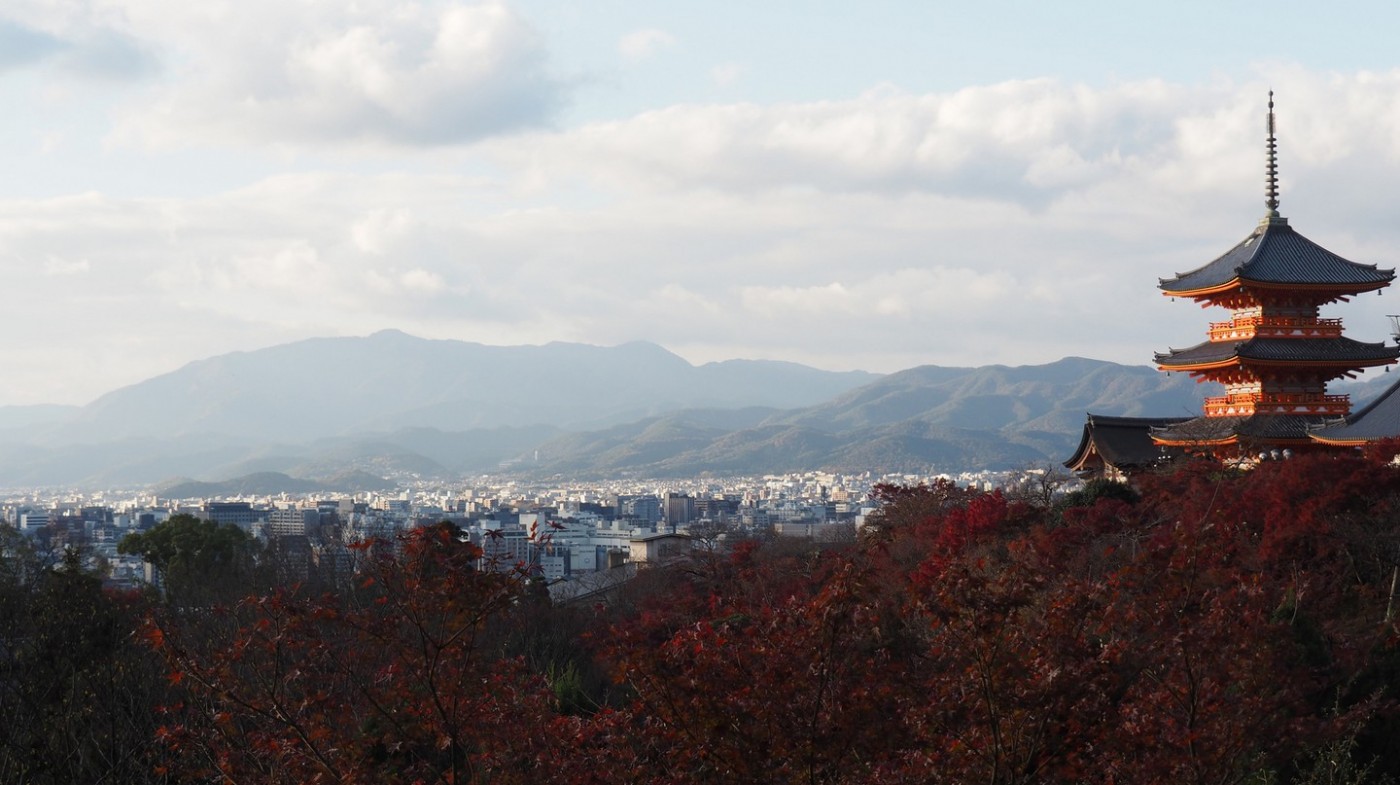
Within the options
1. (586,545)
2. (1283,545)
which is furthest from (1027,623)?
(586,545)

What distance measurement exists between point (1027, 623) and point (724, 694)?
5.31ft

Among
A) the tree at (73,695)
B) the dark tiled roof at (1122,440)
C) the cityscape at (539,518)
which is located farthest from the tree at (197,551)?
the dark tiled roof at (1122,440)

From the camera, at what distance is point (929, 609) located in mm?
6934

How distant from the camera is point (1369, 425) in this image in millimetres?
19703

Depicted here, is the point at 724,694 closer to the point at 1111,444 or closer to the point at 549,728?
the point at 549,728

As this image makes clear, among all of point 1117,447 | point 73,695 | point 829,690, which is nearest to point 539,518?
point 1117,447

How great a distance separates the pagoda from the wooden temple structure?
15 millimetres

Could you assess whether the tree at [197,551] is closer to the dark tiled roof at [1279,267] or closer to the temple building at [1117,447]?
the temple building at [1117,447]

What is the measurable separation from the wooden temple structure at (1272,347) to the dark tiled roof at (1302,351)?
15mm

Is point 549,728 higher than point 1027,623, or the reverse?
point 1027,623

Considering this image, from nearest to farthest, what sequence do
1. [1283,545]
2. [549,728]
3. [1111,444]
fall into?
[549,728], [1283,545], [1111,444]

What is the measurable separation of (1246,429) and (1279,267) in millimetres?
2585

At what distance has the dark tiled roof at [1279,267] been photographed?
836 inches

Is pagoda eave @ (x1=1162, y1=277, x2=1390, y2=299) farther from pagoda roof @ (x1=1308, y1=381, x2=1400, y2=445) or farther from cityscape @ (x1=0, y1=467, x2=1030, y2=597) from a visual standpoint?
cityscape @ (x1=0, y1=467, x2=1030, y2=597)
